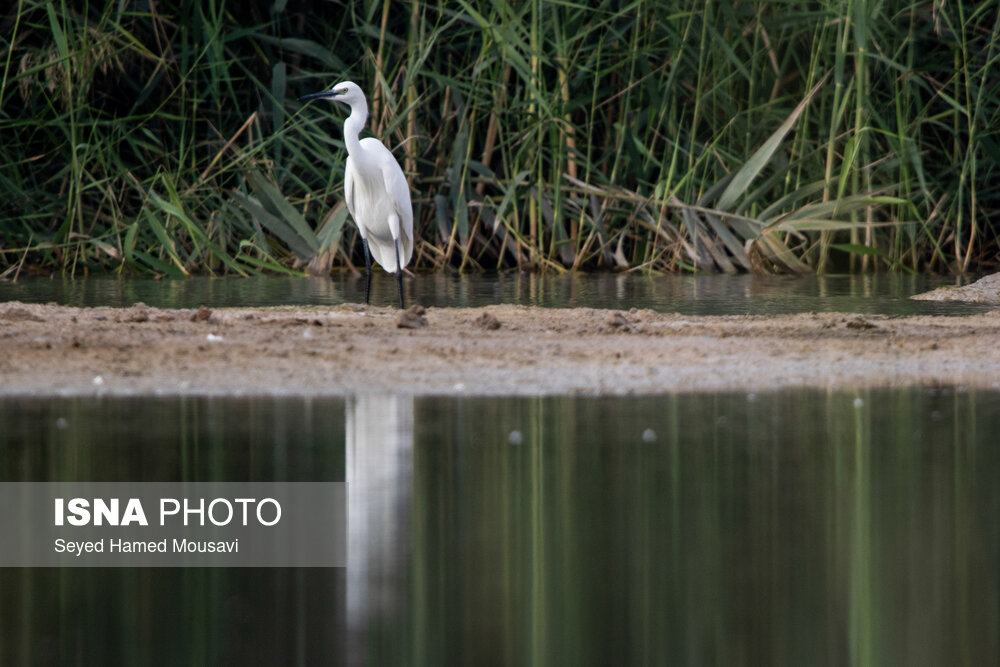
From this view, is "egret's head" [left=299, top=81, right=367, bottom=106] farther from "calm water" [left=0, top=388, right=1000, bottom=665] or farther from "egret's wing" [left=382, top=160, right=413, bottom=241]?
"calm water" [left=0, top=388, right=1000, bottom=665]

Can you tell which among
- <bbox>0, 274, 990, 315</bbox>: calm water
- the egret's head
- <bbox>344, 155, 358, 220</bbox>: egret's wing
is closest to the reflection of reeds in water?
<bbox>0, 274, 990, 315</bbox>: calm water

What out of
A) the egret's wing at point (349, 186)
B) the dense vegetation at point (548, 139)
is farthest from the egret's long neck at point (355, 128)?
the dense vegetation at point (548, 139)

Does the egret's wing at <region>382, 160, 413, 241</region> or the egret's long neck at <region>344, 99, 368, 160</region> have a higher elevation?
the egret's long neck at <region>344, 99, 368, 160</region>

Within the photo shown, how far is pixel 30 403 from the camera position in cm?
452

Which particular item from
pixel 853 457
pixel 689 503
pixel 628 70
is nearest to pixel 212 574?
pixel 689 503

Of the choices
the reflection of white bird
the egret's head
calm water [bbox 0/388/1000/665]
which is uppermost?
the egret's head

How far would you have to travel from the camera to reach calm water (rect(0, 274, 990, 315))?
812 cm

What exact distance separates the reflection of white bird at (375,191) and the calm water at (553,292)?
320 mm

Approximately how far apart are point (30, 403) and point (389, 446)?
1.31 m

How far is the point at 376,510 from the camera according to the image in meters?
3.13

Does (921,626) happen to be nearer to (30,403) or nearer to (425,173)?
(30,403)

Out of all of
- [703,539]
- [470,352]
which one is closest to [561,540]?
[703,539]

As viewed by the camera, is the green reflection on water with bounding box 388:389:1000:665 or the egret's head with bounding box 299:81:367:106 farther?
the egret's head with bounding box 299:81:367:106

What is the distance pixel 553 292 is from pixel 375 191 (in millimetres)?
1231
